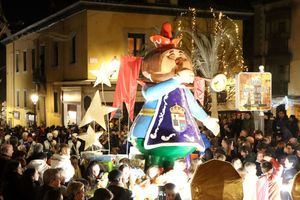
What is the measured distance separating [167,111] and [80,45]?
16369 millimetres

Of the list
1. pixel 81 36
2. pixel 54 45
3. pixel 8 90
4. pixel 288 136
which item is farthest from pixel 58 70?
pixel 288 136

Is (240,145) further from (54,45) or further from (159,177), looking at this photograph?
(54,45)

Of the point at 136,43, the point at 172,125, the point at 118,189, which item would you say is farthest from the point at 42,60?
the point at 118,189

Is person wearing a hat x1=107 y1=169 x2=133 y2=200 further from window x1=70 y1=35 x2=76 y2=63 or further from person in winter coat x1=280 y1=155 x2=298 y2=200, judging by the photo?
window x1=70 y1=35 x2=76 y2=63

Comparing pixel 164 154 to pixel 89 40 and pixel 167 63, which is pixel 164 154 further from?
pixel 89 40

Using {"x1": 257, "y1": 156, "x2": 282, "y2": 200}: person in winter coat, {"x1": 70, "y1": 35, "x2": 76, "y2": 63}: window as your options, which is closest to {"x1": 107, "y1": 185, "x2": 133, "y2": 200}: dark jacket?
{"x1": 257, "y1": 156, "x2": 282, "y2": 200}: person in winter coat

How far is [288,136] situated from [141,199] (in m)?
7.53

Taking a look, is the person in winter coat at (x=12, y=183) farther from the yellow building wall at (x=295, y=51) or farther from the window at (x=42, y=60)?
the yellow building wall at (x=295, y=51)

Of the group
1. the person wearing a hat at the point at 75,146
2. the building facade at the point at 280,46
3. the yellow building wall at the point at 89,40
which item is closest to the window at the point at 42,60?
the yellow building wall at the point at 89,40

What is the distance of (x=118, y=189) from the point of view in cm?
659

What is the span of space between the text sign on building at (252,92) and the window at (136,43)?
1333cm

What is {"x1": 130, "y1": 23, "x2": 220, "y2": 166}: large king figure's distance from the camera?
960cm

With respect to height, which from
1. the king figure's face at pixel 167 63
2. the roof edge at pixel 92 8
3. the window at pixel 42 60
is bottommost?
the king figure's face at pixel 167 63

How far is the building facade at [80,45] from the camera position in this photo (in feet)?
81.7
